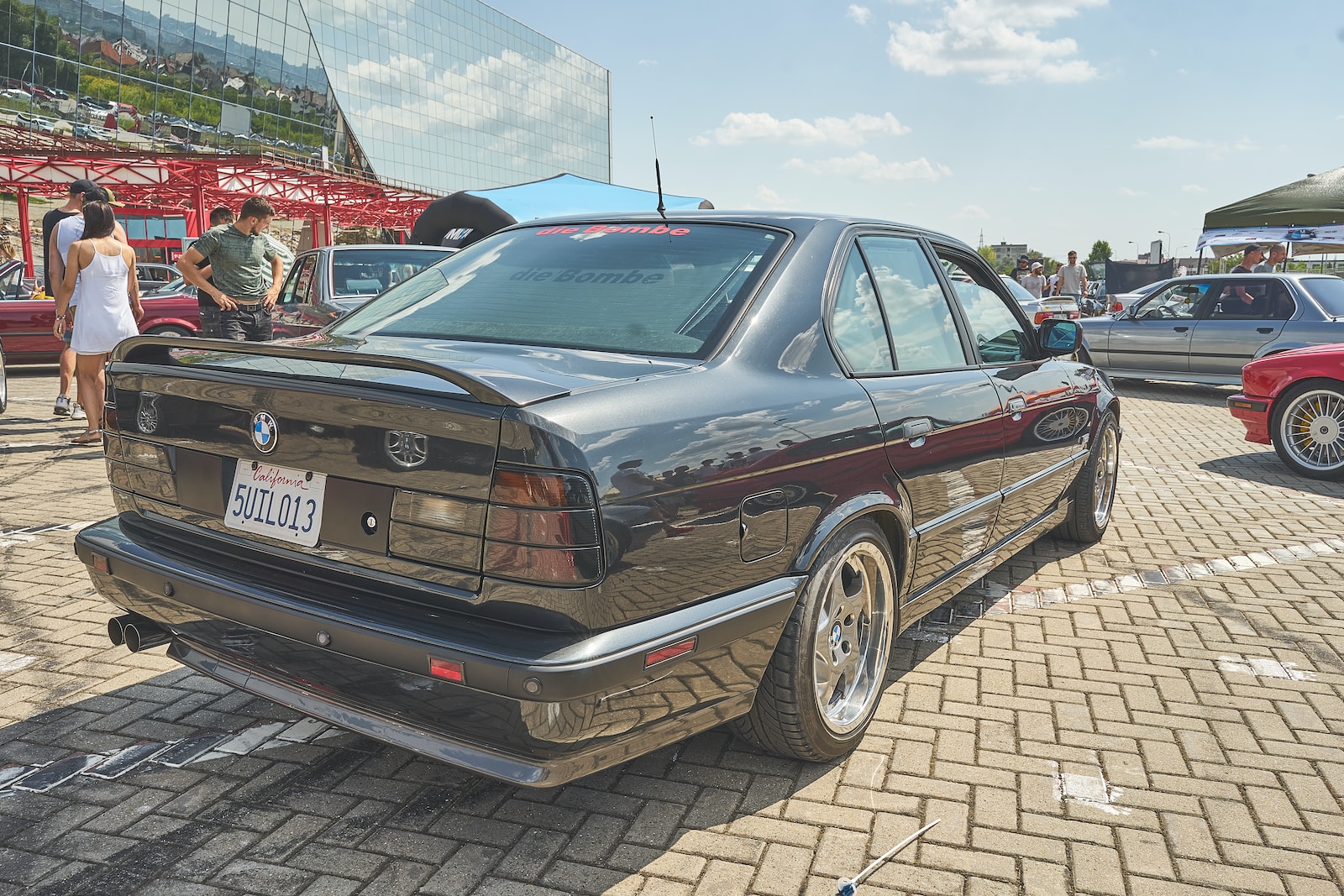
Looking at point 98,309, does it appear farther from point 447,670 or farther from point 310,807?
point 447,670

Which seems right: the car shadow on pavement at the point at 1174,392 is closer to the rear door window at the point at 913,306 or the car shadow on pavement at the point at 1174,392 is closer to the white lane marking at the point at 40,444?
the rear door window at the point at 913,306

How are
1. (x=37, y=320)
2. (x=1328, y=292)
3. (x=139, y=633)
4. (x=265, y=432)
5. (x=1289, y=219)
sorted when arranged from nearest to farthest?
(x=265, y=432)
(x=139, y=633)
(x=1328, y=292)
(x=37, y=320)
(x=1289, y=219)

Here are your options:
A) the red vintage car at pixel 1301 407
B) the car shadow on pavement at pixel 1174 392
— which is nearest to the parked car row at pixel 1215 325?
the car shadow on pavement at pixel 1174 392

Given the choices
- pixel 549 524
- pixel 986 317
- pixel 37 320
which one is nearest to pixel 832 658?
pixel 549 524

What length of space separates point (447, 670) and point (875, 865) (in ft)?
3.77

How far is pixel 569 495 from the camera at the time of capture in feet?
6.66

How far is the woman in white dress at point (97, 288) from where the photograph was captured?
7301 millimetres

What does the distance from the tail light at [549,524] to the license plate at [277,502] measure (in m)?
0.52

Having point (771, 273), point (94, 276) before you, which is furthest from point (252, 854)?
point (94, 276)

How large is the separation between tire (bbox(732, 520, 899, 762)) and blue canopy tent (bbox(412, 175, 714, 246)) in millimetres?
11250

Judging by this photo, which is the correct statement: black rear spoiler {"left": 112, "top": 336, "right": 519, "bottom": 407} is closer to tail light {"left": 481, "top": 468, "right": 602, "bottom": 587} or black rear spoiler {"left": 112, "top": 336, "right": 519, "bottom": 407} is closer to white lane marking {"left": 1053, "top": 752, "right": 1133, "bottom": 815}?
tail light {"left": 481, "top": 468, "right": 602, "bottom": 587}

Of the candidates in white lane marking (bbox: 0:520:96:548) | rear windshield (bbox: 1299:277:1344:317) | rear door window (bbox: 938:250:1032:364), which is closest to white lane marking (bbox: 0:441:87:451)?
white lane marking (bbox: 0:520:96:548)

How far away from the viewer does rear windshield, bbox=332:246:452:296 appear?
9039mm

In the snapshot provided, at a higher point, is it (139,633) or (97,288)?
(97,288)
